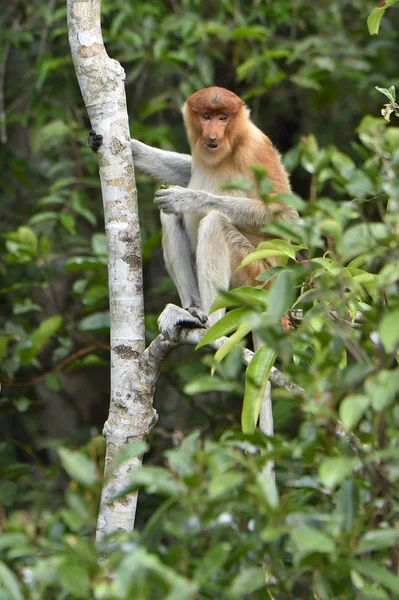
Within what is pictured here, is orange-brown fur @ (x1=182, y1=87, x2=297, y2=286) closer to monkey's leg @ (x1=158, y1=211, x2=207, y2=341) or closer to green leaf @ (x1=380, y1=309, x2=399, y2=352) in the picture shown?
monkey's leg @ (x1=158, y1=211, x2=207, y2=341)

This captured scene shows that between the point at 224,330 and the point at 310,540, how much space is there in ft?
3.80

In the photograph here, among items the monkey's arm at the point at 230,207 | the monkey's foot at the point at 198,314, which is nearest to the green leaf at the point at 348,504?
the monkey's foot at the point at 198,314

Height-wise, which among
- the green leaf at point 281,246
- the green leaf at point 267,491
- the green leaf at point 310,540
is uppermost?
the green leaf at point 281,246

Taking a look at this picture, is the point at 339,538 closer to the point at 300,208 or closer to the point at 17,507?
the point at 300,208

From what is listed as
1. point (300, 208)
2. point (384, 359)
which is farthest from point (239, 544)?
point (300, 208)

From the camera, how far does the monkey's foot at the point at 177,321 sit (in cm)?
365

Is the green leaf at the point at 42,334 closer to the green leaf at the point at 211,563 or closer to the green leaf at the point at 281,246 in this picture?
the green leaf at the point at 281,246

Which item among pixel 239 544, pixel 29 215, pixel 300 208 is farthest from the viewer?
pixel 29 215

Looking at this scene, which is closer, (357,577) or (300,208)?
(357,577)

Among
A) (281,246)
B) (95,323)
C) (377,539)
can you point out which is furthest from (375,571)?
(95,323)

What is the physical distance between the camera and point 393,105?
305 centimetres

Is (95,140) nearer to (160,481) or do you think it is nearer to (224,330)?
(224,330)

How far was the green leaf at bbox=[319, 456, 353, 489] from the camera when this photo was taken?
178cm

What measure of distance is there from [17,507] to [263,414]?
230 centimetres
